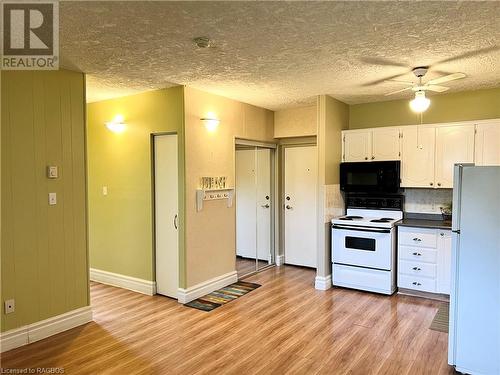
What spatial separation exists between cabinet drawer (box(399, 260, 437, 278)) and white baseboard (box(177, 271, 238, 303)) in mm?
2226

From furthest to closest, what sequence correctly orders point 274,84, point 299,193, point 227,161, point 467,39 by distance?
1. point 299,193
2. point 227,161
3. point 274,84
4. point 467,39

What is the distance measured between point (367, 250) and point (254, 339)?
2010mm

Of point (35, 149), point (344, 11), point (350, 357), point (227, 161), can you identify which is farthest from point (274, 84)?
point (350, 357)

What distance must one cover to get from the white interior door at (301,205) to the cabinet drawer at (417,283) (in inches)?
58.3

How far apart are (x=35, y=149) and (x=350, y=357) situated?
11.0ft

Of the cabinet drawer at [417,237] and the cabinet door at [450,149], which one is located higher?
the cabinet door at [450,149]

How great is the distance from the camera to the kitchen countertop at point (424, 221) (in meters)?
4.32

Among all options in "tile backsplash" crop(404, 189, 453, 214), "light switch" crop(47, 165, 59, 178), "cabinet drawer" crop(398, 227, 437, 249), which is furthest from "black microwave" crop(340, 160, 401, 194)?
A: "light switch" crop(47, 165, 59, 178)

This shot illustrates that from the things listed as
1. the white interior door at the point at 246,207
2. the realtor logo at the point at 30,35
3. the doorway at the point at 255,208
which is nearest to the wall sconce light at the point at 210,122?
the doorway at the point at 255,208

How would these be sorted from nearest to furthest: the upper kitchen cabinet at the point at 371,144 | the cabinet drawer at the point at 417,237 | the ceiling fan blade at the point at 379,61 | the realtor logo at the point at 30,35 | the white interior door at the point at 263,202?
1. the realtor logo at the point at 30,35
2. the ceiling fan blade at the point at 379,61
3. the cabinet drawer at the point at 417,237
4. the upper kitchen cabinet at the point at 371,144
5. the white interior door at the point at 263,202

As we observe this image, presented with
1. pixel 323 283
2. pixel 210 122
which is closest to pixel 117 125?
pixel 210 122

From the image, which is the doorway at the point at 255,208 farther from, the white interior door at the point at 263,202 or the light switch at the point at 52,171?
the light switch at the point at 52,171

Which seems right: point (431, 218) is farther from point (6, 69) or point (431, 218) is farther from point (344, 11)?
point (6, 69)

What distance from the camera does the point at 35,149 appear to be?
129 inches
